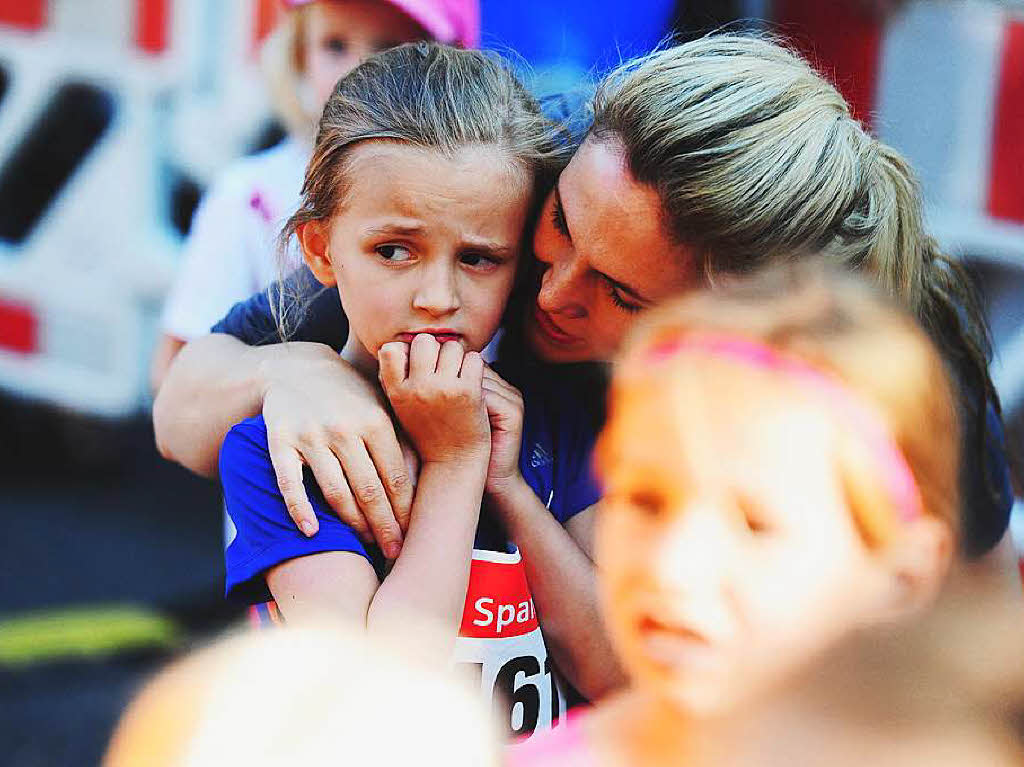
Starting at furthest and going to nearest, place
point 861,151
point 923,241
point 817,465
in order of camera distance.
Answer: point 923,241 → point 861,151 → point 817,465

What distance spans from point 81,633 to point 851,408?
9.73 ft

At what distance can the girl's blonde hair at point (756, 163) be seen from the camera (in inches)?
48.7

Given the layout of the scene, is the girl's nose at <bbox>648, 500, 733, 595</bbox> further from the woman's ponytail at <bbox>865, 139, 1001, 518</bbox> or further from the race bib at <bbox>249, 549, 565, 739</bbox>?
the woman's ponytail at <bbox>865, 139, 1001, 518</bbox>

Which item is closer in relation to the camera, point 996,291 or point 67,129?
point 996,291

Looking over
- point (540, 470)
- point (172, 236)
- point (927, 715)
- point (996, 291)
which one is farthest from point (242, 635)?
point (172, 236)

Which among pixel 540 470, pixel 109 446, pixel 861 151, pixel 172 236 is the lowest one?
pixel 109 446

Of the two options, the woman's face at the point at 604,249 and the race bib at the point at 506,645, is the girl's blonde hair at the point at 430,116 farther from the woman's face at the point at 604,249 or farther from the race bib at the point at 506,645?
the race bib at the point at 506,645

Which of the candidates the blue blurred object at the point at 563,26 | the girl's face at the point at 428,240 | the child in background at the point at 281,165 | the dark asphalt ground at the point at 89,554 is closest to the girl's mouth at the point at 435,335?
the girl's face at the point at 428,240

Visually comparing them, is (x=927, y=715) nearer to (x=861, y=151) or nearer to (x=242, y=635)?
(x=861, y=151)

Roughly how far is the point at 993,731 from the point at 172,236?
3614mm

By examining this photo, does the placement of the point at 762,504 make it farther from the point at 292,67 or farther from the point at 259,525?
the point at 292,67

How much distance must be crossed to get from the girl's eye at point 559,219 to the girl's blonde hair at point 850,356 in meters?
0.14

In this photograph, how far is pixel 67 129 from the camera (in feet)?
14.6

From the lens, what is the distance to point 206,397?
147 centimetres
